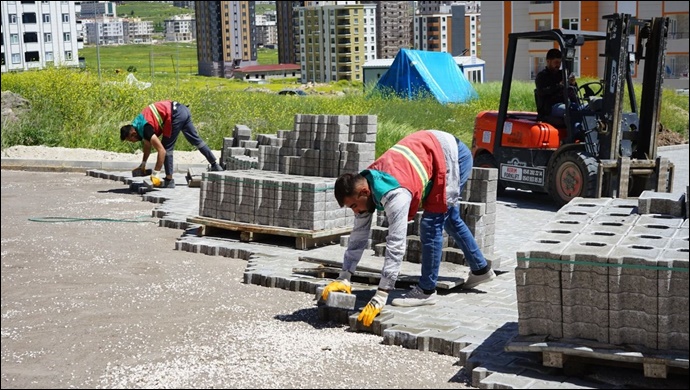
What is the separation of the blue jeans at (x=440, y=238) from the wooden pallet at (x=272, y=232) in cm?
276

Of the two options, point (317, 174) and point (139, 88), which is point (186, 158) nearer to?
point (139, 88)

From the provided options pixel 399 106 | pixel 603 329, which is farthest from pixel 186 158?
pixel 603 329

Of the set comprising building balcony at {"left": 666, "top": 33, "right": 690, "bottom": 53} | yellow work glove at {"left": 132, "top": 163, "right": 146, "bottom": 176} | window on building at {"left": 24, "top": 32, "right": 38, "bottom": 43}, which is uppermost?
window on building at {"left": 24, "top": 32, "right": 38, "bottom": 43}

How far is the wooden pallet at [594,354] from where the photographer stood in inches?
218

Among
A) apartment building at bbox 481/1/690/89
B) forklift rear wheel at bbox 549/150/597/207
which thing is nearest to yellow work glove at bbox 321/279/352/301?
forklift rear wheel at bbox 549/150/597/207

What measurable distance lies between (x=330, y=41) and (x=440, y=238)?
4809 inches

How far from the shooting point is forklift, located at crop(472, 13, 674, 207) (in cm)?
1301

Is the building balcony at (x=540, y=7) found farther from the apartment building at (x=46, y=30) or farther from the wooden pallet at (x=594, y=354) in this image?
the wooden pallet at (x=594, y=354)

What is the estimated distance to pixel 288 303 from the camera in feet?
28.1

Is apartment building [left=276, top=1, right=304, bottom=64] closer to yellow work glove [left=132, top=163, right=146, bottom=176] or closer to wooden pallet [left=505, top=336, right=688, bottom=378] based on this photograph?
yellow work glove [left=132, top=163, right=146, bottom=176]

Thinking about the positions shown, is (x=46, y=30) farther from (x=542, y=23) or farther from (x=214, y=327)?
(x=214, y=327)

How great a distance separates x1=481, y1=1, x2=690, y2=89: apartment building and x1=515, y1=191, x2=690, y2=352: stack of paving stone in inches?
2295

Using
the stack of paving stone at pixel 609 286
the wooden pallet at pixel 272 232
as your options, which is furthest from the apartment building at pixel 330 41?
the stack of paving stone at pixel 609 286

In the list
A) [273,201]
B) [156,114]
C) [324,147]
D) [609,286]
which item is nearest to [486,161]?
[324,147]
